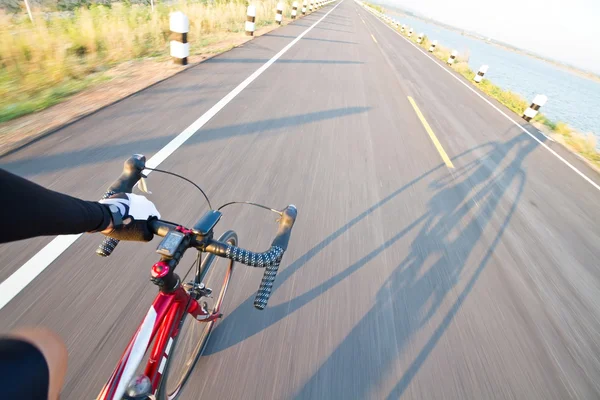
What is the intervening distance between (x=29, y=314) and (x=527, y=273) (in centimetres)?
443

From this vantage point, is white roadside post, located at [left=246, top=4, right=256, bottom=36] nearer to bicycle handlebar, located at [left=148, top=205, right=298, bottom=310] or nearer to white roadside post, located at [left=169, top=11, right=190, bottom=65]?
white roadside post, located at [left=169, top=11, right=190, bottom=65]

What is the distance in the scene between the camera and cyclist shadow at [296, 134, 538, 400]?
2033 millimetres

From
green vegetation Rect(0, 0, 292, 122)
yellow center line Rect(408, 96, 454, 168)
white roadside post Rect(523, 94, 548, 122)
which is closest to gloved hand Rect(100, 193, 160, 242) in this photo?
green vegetation Rect(0, 0, 292, 122)

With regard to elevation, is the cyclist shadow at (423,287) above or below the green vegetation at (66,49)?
below

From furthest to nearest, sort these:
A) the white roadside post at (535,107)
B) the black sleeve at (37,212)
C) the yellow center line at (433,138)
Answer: the white roadside post at (535,107)
the yellow center line at (433,138)
the black sleeve at (37,212)

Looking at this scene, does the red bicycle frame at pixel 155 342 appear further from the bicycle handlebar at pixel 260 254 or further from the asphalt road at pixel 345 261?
the asphalt road at pixel 345 261

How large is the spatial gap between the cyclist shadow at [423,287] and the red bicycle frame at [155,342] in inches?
38.6

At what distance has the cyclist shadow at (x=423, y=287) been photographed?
6.67ft

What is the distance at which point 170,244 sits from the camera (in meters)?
1.16

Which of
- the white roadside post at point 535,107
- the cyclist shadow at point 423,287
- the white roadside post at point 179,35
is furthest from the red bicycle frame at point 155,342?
the white roadside post at point 535,107

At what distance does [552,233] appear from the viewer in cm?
415

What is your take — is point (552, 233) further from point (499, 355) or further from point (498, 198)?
point (499, 355)

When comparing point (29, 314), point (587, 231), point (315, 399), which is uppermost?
point (29, 314)

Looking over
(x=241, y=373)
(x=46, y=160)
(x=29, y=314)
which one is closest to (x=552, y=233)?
(x=241, y=373)
